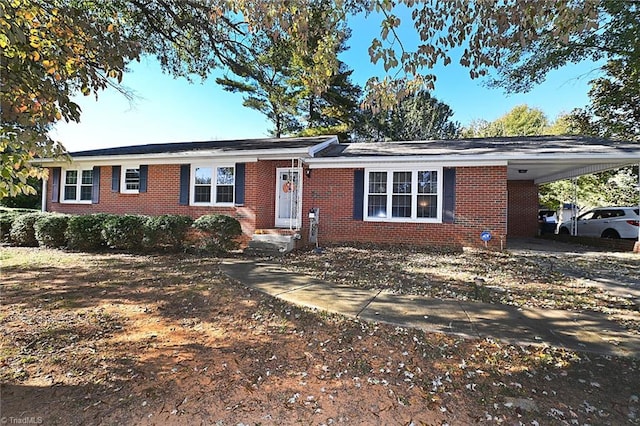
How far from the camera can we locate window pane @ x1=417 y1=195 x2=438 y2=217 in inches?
403

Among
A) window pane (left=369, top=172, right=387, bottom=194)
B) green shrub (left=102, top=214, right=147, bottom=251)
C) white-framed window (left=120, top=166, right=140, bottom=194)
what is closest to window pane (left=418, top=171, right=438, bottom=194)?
window pane (left=369, top=172, right=387, bottom=194)

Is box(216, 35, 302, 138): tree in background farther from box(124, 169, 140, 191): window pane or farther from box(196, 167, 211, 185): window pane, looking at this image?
box(124, 169, 140, 191): window pane

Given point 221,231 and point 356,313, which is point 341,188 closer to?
point 221,231

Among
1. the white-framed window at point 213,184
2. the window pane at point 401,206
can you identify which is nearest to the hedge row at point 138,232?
the white-framed window at point 213,184

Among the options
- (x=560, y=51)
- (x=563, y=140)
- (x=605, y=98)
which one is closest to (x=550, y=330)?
(x=563, y=140)

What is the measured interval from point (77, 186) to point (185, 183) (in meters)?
5.31

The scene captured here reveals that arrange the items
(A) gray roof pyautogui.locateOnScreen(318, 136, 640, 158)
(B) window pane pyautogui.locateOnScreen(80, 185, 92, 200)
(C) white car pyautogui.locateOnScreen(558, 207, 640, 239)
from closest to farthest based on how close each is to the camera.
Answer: (A) gray roof pyautogui.locateOnScreen(318, 136, 640, 158)
(C) white car pyautogui.locateOnScreen(558, 207, 640, 239)
(B) window pane pyautogui.locateOnScreen(80, 185, 92, 200)

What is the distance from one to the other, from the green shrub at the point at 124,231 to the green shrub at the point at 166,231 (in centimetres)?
32

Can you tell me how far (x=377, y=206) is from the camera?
10766mm

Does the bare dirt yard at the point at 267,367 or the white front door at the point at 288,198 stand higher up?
the white front door at the point at 288,198

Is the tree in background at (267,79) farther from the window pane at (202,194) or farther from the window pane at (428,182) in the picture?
the window pane at (428,182)

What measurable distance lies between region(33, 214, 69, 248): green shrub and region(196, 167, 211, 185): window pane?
13.4ft

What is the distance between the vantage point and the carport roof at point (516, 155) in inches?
353
